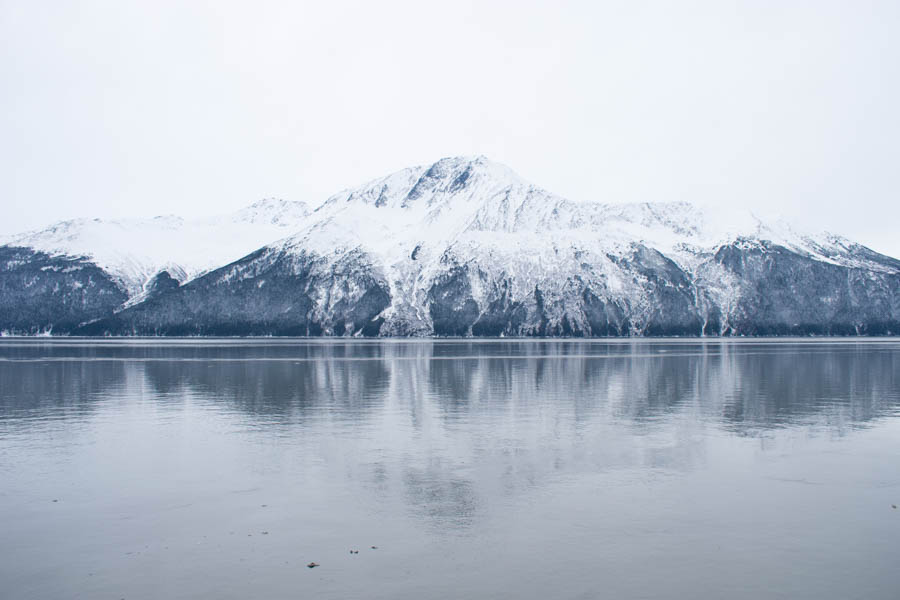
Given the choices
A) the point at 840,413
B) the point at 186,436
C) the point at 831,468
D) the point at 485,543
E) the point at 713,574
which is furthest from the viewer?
the point at 840,413

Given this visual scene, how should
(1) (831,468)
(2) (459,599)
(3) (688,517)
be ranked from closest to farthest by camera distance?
(2) (459,599), (3) (688,517), (1) (831,468)

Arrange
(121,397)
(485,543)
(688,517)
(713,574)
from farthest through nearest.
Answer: (121,397) < (688,517) < (485,543) < (713,574)

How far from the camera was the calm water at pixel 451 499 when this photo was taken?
56.3ft

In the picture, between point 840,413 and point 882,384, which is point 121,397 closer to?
point 840,413

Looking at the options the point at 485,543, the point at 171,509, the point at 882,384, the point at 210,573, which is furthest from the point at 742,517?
the point at 882,384

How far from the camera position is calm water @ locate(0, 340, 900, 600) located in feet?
56.3

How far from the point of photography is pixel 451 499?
24047mm

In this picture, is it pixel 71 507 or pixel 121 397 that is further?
pixel 121 397

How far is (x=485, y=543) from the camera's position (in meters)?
19.6

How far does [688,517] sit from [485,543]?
253 inches

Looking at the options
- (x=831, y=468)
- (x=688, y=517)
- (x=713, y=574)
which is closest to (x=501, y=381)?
(x=831, y=468)

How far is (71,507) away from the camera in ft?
76.3

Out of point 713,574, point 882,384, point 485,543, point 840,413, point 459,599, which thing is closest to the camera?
point 459,599

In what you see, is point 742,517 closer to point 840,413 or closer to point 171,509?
point 171,509
